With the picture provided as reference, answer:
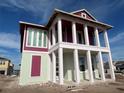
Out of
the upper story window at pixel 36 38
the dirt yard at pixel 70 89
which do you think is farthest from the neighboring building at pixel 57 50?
the dirt yard at pixel 70 89

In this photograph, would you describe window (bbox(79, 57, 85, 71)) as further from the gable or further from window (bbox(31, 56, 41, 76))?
the gable

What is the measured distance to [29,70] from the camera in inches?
487

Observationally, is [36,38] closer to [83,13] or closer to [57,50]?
[57,50]

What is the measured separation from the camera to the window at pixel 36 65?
12641mm

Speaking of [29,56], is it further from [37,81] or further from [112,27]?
[112,27]

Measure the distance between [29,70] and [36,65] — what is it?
106 cm

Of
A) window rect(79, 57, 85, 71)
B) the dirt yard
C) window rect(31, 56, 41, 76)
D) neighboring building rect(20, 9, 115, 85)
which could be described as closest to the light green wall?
neighboring building rect(20, 9, 115, 85)

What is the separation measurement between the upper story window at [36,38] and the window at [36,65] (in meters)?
1.78

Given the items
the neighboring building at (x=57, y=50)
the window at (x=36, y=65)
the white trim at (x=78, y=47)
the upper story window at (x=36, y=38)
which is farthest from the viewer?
the upper story window at (x=36, y=38)

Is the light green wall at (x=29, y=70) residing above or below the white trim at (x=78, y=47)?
below

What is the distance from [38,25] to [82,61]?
8.17 meters

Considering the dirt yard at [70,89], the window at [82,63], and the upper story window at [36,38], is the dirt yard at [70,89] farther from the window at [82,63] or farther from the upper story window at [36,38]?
the upper story window at [36,38]

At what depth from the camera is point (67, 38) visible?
14.6 m

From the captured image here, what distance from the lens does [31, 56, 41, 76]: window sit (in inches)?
498
